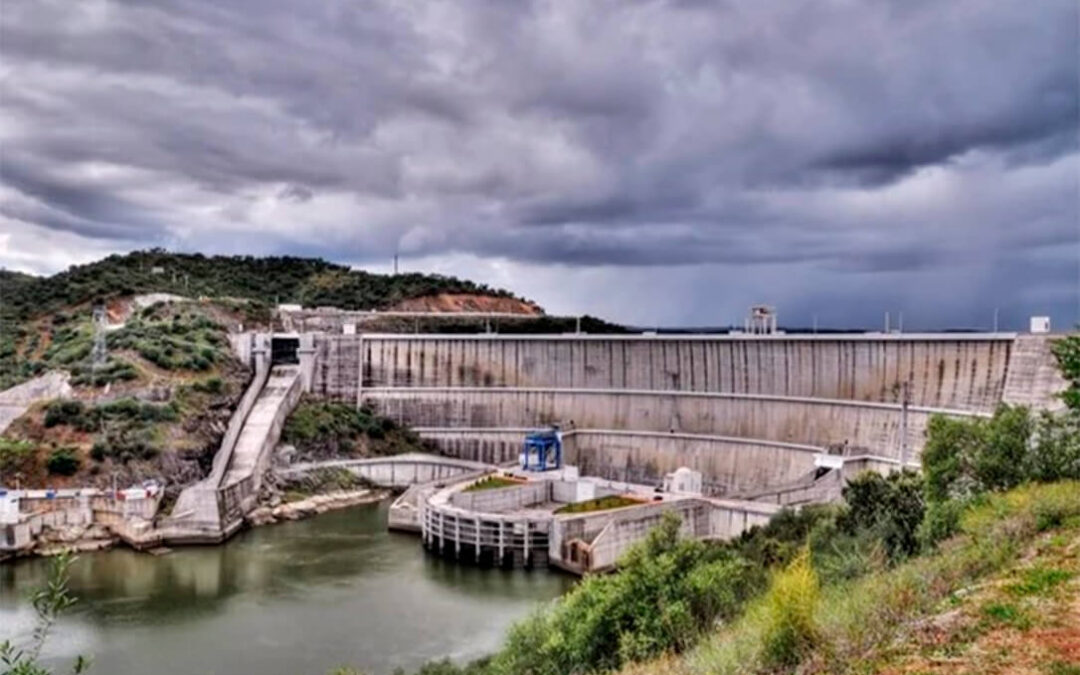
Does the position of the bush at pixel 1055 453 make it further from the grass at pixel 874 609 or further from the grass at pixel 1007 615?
the grass at pixel 1007 615

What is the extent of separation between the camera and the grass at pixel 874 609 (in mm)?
6566

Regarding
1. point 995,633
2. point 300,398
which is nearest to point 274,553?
point 300,398

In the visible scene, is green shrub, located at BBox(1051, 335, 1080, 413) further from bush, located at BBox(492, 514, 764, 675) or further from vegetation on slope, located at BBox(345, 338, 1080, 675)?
bush, located at BBox(492, 514, 764, 675)

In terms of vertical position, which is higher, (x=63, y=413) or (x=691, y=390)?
(x=691, y=390)

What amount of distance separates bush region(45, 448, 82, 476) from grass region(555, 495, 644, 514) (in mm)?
16770

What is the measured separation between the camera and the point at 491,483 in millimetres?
32719

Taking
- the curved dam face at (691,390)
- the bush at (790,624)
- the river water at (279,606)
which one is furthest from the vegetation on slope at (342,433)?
the bush at (790,624)

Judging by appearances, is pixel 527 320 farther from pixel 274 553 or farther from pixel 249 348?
pixel 274 553

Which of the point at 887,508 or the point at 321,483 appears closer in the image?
the point at 887,508

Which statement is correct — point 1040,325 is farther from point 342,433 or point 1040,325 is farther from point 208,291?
point 208,291

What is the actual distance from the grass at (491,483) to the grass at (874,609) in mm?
21966

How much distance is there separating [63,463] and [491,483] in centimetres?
1485

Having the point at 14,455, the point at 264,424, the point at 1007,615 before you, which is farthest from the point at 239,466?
the point at 1007,615

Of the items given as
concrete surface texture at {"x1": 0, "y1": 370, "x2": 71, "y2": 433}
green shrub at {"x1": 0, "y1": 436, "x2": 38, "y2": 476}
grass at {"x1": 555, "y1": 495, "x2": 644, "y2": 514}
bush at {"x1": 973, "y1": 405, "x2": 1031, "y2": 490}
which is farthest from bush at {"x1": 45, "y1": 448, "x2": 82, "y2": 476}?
bush at {"x1": 973, "y1": 405, "x2": 1031, "y2": 490}
